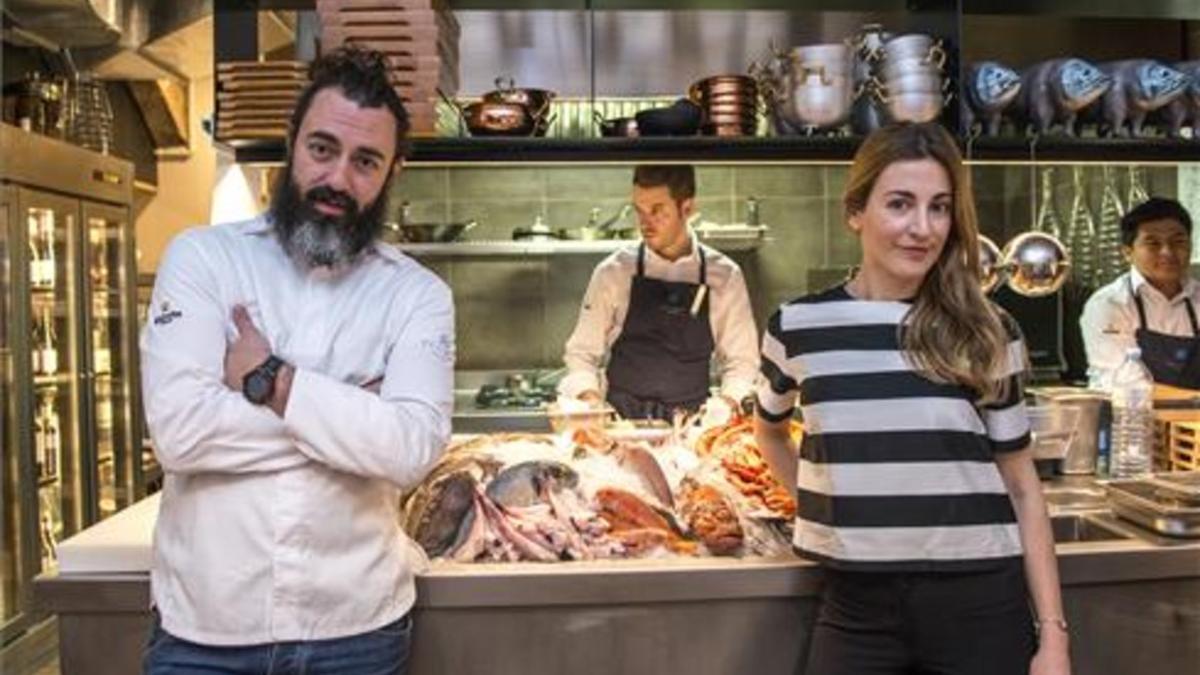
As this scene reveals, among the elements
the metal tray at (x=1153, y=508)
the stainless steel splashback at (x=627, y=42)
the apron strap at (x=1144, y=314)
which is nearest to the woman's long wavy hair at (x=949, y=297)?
the metal tray at (x=1153, y=508)

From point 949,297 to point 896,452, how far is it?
30 centimetres

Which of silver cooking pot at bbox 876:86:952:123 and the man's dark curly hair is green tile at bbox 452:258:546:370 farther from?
the man's dark curly hair

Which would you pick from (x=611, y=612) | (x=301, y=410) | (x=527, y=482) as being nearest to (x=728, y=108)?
(x=527, y=482)

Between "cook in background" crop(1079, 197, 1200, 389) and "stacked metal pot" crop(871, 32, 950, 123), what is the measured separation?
2.17 metres

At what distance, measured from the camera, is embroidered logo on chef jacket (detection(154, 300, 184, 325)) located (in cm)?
183

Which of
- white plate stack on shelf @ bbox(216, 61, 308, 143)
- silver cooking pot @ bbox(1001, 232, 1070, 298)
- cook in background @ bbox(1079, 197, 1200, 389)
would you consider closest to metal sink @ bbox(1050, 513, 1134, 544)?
silver cooking pot @ bbox(1001, 232, 1070, 298)

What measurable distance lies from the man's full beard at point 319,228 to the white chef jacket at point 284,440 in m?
0.03

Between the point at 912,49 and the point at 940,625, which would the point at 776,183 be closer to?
the point at 912,49

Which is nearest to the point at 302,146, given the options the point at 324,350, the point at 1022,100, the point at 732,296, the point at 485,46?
the point at 324,350

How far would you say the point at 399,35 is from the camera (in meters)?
2.79

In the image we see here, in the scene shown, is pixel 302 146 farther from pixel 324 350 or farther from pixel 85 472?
pixel 85 472

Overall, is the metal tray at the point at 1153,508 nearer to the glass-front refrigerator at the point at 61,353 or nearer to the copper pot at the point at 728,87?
the copper pot at the point at 728,87

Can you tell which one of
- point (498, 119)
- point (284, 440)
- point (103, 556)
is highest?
point (498, 119)

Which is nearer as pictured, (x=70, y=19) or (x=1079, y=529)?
(x=1079, y=529)
